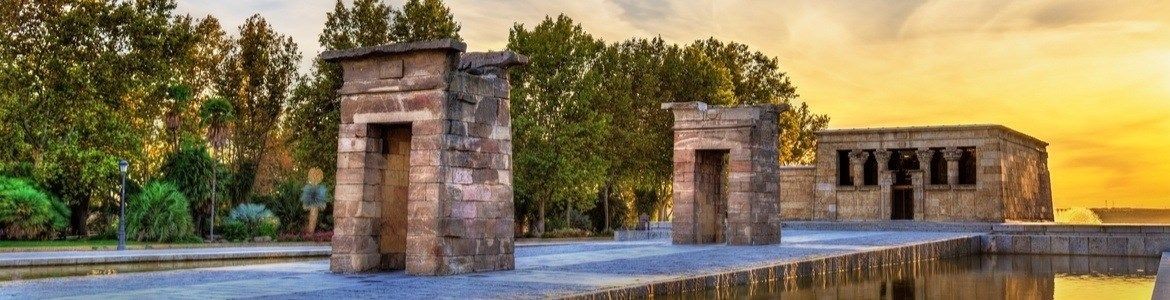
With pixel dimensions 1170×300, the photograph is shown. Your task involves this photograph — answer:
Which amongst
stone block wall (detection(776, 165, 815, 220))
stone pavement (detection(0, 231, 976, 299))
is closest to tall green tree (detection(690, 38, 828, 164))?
stone block wall (detection(776, 165, 815, 220))

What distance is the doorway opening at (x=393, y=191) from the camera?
16016 mm

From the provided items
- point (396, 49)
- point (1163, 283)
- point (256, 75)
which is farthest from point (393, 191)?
point (256, 75)

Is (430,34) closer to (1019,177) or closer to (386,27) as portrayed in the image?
(386,27)

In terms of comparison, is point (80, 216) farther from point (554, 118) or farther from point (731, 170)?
point (731, 170)

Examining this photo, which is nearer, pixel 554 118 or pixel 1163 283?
pixel 1163 283

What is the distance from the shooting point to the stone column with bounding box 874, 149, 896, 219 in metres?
47.3

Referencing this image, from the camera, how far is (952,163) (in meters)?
46.1

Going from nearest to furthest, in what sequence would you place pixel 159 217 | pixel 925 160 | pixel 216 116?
1. pixel 159 217
2. pixel 216 116
3. pixel 925 160

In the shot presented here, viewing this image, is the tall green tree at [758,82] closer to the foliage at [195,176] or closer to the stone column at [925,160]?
the stone column at [925,160]

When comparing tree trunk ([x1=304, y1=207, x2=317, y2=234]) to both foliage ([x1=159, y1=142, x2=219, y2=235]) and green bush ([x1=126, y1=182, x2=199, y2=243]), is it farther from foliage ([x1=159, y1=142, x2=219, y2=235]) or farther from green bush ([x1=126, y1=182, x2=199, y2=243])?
green bush ([x1=126, y1=182, x2=199, y2=243])

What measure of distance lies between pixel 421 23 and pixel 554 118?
20.7 ft

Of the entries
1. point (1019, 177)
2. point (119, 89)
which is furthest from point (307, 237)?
point (1019, 177)

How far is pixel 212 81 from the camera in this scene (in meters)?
47.8

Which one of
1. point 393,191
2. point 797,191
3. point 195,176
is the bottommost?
point 393,191
